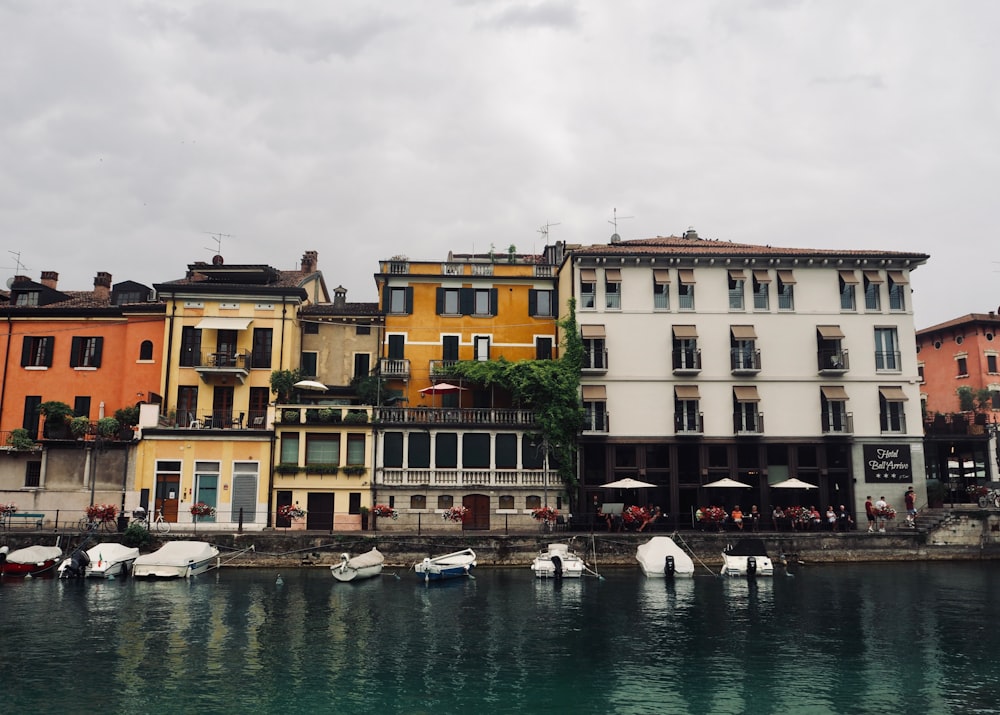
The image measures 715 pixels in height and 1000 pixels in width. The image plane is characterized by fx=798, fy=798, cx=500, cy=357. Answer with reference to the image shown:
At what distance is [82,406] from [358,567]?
956 inches

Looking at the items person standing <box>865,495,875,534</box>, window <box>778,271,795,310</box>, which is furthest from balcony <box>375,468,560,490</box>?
window <box>778,271,795,310</box>

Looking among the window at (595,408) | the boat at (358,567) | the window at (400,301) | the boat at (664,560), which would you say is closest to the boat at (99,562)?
the boat at (358,567)

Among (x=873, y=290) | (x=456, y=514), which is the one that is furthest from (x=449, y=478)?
(x=873, y=290)

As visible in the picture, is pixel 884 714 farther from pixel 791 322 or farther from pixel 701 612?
pixel 791 322

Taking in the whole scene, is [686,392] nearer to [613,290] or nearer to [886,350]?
[613,290]

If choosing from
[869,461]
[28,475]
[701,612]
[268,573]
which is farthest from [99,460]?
[869,461]

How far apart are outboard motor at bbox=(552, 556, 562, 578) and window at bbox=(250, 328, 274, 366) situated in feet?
70.3

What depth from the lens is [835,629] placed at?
2667 centimetres

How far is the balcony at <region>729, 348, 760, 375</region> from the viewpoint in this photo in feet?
155

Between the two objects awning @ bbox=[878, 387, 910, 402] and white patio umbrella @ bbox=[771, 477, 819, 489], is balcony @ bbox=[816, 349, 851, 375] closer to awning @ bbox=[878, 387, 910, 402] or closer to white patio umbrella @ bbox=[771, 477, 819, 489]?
awning @ bbox=[878, 387, 910, 402]

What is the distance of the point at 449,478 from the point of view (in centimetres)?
4528

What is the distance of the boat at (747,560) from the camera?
38.3m

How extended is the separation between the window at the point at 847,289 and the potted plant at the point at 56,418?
4633 centimetres

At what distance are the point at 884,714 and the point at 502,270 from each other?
3674cm
